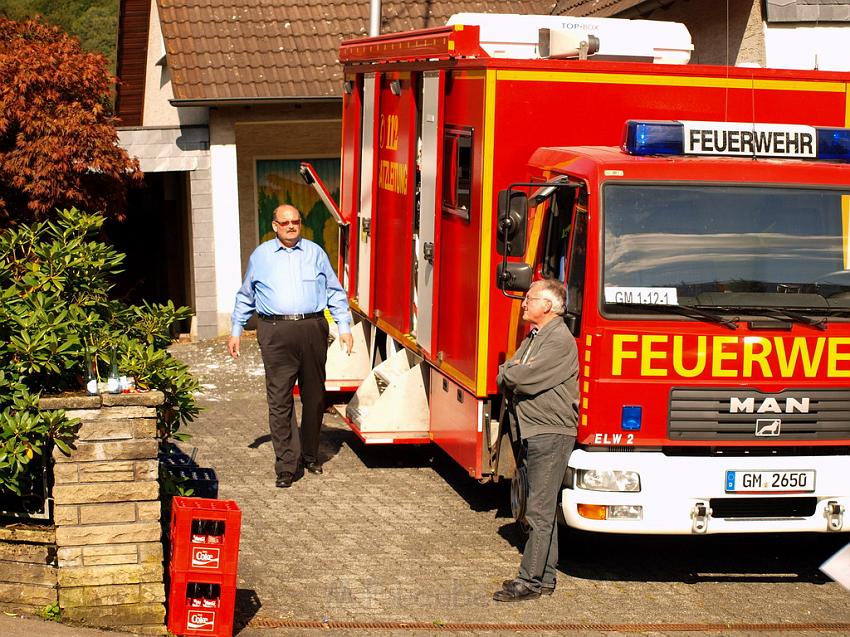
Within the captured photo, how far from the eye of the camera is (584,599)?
7.76 m

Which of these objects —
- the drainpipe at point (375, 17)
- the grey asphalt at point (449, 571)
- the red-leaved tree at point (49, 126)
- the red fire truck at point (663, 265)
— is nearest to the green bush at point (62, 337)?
the grey asphalt at point (449, 571)

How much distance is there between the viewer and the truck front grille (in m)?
7.73

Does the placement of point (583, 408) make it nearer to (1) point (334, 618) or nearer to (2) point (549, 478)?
(2) point (549, 478)

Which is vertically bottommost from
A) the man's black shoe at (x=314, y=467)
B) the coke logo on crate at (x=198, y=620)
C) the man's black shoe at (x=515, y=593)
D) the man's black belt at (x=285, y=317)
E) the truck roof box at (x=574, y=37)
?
the man's black shoe at (x=314, y=467)

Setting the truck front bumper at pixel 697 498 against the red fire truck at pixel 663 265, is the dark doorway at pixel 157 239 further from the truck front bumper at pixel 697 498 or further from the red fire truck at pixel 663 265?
the truck front bumper at pixel 697 498

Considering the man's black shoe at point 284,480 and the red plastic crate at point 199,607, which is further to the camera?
the man's black shoe at point 284,480

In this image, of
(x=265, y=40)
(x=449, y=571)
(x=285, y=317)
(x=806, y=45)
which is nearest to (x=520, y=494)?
(x=449, y=571)

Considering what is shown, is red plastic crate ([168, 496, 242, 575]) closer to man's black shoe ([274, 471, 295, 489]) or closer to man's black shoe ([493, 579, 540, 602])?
man's black shoe ([493, 579, 540, 602])

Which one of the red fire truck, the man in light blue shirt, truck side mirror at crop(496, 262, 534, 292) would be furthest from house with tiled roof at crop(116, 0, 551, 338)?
truck side mirror at crop(496, 262, 534, 292)

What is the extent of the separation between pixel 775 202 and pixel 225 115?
11335mm

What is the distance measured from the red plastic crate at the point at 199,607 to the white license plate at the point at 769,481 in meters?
2.85

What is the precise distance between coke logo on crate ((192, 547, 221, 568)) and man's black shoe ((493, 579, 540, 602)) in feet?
5.50

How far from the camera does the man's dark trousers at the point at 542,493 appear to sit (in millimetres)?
7629

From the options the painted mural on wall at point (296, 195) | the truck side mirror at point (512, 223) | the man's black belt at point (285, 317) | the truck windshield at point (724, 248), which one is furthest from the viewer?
the painted mural on wall at point (296, 195)
